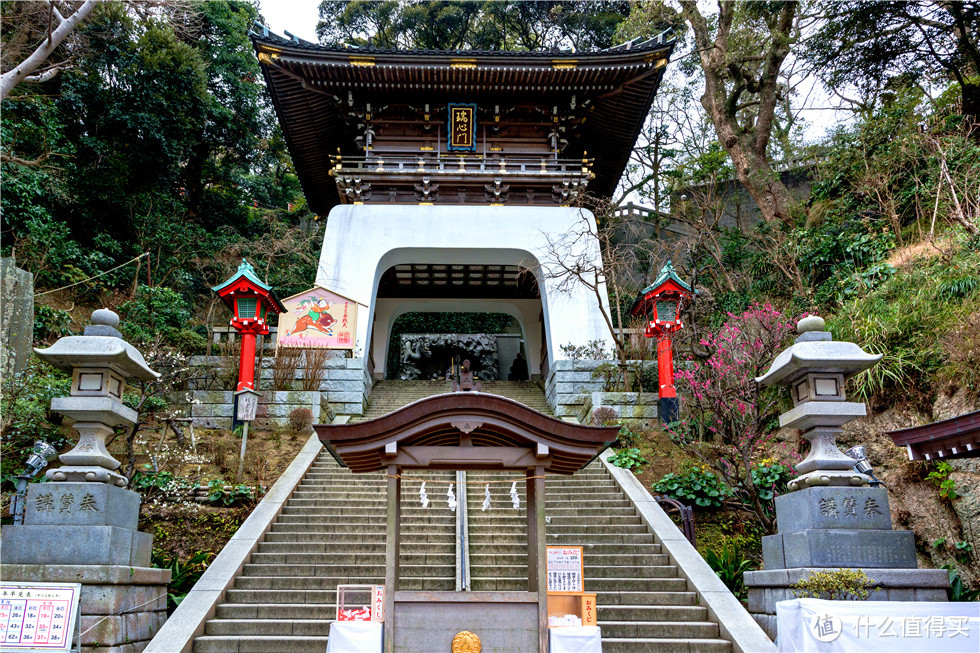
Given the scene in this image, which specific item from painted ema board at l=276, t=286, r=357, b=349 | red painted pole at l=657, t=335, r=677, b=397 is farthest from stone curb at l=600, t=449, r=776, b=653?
painted ema board at l=276, t=286, r=357, b=349

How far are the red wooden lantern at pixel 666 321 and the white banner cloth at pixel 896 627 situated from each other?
6833 mm

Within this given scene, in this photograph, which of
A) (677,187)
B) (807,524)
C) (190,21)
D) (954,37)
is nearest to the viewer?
(807,524)

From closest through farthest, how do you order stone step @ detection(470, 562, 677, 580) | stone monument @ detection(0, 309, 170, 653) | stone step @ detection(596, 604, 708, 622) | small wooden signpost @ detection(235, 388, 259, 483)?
stone monument @ detection(0, 309, 170, 653) → stone step @ detection(596, 604, 708, 622) → stone step @ detection(470, 562, 677, 580) → small wooden signpost @ detection(235, 388, 259, 483)

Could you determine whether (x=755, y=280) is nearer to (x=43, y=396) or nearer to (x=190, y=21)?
(x=43, y=396)

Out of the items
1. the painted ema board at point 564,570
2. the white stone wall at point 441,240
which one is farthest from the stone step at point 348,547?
the white stone wall at point 441,240

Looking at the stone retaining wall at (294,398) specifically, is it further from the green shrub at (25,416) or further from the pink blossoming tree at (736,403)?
the pink blossoming tree at (736,403)

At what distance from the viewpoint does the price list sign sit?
5758mm

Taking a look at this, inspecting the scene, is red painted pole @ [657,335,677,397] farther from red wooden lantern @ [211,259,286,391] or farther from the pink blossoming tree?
red wooden lantern @ [211,259,286,391]

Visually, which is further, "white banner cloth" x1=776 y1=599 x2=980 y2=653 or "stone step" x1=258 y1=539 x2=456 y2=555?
"stone step" x1=258 y1=539 x2=456 y2=555

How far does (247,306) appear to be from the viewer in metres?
12.3

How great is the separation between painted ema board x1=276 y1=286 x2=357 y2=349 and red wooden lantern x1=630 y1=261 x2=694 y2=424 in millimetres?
5984

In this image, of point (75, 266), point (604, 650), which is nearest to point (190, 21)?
point (75, 266)

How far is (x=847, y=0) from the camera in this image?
16047 mm

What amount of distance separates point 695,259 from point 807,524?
7.58 metres
